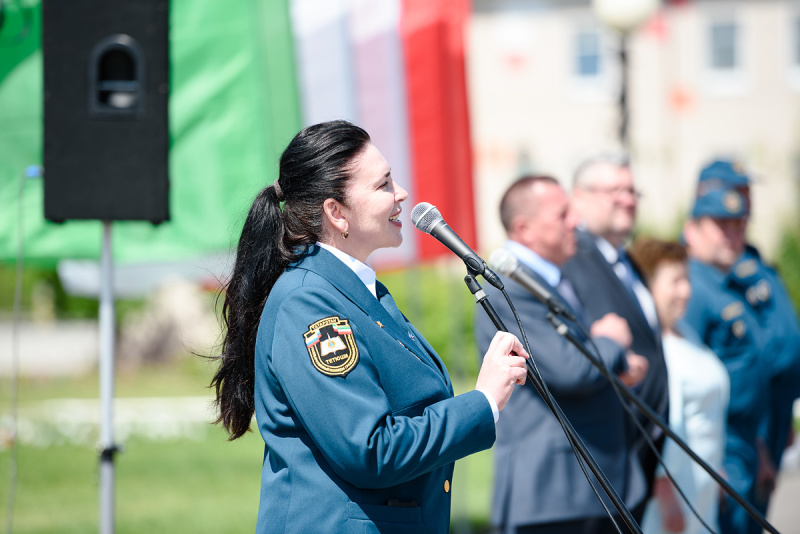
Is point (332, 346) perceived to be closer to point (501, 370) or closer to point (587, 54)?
point (501, 370)

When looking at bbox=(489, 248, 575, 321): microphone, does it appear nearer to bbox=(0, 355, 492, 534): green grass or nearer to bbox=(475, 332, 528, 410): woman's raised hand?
bbox=(475, 332, 528, 410): woman's raised hand

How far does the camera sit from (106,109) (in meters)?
3.49

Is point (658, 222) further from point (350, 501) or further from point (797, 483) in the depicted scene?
point (350, 501)

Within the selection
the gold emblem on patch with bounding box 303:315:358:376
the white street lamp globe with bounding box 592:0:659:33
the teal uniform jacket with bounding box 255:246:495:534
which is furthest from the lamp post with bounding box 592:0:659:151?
the gold emblem on patch with bounding box 303:315:358:376

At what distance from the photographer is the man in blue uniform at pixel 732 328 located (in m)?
4.30

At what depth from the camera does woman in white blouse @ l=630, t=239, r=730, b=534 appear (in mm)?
3816

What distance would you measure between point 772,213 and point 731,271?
58.2 ft

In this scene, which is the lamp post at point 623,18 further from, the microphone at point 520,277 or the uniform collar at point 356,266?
the uniform collar at point 356,266

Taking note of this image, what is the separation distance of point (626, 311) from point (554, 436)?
2.47ft

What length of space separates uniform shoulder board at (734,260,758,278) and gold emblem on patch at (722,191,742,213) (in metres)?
0.35

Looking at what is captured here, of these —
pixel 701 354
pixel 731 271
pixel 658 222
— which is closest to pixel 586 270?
pixel 701 354

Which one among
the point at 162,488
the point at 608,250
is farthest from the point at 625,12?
the point at 162,488

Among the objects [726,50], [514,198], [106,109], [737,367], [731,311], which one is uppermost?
[726,50]

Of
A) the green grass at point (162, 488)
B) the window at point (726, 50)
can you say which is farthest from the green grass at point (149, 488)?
the window at point (726, 50)
